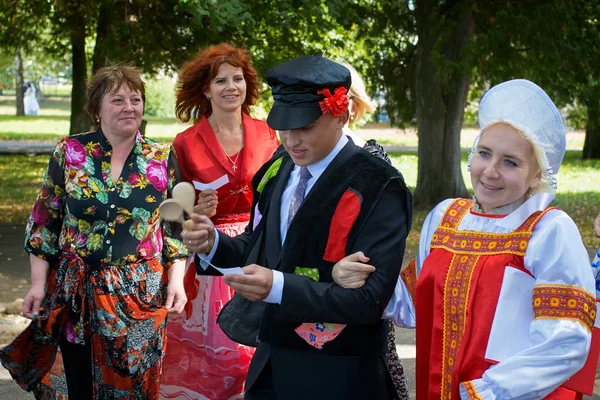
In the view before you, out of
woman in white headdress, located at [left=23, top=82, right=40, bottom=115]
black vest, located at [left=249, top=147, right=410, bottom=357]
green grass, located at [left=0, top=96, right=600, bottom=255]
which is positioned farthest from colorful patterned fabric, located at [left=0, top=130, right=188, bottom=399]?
woman in white headdress, located at [left=23, top=82, right=40, bottom=115]

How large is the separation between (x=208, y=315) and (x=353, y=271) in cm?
234

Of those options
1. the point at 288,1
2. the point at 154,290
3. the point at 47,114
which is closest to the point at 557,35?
the point at 288,1

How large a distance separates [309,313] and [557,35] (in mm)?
10756

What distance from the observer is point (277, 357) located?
294 cm

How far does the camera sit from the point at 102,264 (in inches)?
163

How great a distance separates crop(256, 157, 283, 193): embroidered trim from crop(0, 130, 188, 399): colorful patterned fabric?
1055 millimetres

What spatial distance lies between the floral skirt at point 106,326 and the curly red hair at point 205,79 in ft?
4.05

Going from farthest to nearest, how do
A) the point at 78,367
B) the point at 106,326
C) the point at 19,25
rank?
the point at 19,25 < the point at 78,367 < the point at 106,326

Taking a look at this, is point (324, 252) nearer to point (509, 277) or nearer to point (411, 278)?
point (411, 278)

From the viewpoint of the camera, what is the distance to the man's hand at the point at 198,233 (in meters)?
3.03

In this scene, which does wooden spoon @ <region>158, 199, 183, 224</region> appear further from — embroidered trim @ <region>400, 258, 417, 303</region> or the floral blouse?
the floral blouse

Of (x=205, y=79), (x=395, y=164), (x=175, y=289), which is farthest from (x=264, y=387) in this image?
(x=395, y=164)

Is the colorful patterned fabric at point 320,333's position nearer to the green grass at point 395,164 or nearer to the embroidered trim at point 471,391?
the embroidered trim at point 471,391

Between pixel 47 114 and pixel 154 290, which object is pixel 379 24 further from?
pixel 47 114
